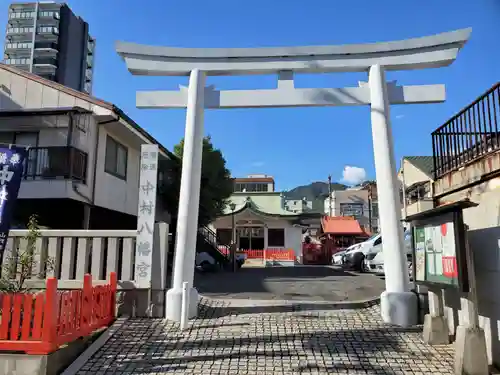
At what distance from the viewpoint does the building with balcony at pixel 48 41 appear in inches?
2445

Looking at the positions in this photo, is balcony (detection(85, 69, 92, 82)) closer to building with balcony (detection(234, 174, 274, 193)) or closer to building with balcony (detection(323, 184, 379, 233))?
building with balcony (detection(234, 174, 274, 193))

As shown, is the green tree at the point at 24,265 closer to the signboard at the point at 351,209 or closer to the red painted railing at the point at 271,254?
the red painted railing at the point at 271,254

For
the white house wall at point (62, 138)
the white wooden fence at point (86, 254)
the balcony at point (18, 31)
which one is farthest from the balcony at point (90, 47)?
the white wooden fence at point (86, 254)

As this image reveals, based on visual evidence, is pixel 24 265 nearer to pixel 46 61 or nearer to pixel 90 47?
pixel 46 61

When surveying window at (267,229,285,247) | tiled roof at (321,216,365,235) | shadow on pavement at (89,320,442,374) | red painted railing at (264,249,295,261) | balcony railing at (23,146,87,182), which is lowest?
shadow on pavement at (89,320,442,374)

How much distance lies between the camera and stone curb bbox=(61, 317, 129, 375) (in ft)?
16.3

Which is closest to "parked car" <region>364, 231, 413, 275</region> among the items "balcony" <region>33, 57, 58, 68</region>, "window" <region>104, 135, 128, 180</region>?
"window" <region>104, 135, 128, 180</region>

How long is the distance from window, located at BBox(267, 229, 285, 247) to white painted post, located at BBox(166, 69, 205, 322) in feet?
77.0

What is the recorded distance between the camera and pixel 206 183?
18766 millimetres

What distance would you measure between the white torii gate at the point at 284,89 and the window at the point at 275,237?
23.4 metres

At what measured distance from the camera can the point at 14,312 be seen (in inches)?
193

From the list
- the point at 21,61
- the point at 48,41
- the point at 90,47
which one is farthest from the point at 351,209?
the point at 21,61

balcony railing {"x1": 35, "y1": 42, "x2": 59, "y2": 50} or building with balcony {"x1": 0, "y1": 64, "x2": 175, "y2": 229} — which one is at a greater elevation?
balcony railing {"x1": 35, "y1": 42, "x2": 59, "y2": 50}

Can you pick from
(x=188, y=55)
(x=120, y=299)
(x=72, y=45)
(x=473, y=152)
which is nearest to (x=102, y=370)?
(x=120, y=299)
